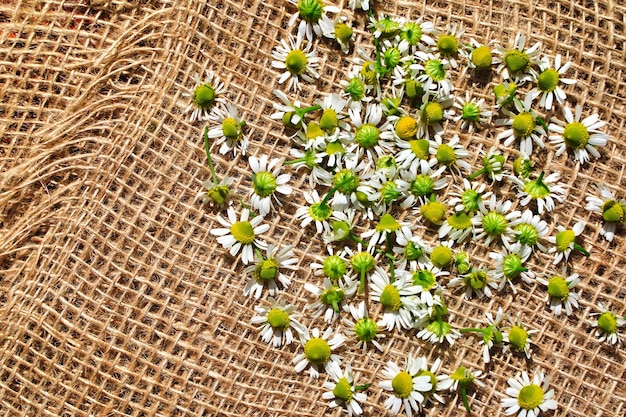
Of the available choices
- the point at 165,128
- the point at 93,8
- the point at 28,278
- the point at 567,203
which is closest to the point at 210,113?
the point at 165,128

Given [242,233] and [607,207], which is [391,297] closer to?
[242,233]

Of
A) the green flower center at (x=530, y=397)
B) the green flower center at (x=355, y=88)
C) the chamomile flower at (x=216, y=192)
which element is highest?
the green flower center at (x=355, y=88)

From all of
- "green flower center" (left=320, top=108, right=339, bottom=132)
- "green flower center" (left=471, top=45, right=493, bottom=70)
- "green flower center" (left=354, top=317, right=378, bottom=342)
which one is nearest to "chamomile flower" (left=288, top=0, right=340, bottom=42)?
"green flower center" (left=320, top=108, right=339, bottom=132)

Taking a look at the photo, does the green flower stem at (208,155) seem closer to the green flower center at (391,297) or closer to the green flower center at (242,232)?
the green flower center at (242,232)

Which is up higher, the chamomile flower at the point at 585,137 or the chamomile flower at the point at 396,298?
the chamomile flower at the point at 585,137

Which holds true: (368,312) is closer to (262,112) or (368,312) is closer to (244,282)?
(244,282)

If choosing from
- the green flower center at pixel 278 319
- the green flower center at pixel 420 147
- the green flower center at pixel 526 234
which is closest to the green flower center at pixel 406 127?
the green flower center at pixel 420 147

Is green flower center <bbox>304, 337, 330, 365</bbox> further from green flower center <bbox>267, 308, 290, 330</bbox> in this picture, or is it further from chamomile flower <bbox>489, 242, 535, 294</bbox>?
chamomile flower <bbox>489, 242, 535, 294</bbox>
